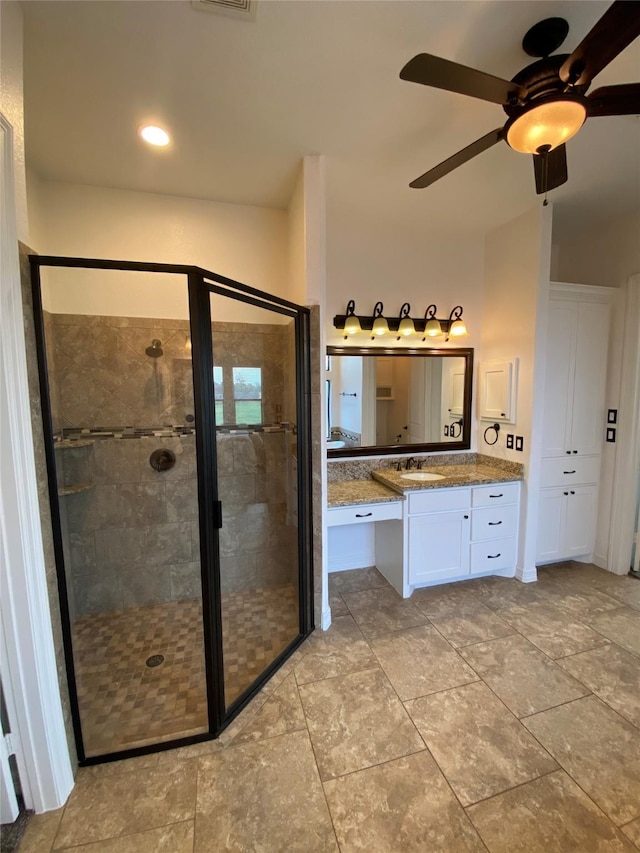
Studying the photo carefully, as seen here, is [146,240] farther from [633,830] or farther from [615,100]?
[633,830]

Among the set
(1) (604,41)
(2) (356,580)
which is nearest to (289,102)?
(1) (604,41)

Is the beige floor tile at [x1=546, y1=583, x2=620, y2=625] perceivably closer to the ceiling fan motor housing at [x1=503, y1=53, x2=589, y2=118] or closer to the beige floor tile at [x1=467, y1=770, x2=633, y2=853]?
the beige floor tile at [x1=467, y1=770, x2=633, y2=853]

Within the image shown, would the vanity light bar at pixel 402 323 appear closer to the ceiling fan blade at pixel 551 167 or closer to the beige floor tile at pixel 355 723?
the ceiling fan blade at pixel 551 167

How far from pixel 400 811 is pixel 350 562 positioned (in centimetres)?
182

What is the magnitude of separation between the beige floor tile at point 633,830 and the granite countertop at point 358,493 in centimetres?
166

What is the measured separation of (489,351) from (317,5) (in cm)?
257

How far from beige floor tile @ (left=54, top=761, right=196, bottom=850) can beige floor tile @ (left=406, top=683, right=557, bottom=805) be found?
3.41ft

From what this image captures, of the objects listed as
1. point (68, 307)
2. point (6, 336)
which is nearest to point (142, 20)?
point (6, 336)

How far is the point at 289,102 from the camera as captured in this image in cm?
164

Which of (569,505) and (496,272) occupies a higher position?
(496,272)

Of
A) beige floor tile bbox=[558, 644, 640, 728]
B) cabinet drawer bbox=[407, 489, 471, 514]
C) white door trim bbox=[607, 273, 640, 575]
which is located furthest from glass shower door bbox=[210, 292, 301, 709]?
white door trim bbox=[607, 273, 640, 575]

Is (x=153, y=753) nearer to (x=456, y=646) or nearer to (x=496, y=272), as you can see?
(x=456, y=646)

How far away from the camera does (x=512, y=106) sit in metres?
1.27

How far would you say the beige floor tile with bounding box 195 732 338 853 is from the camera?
3.95 ft
